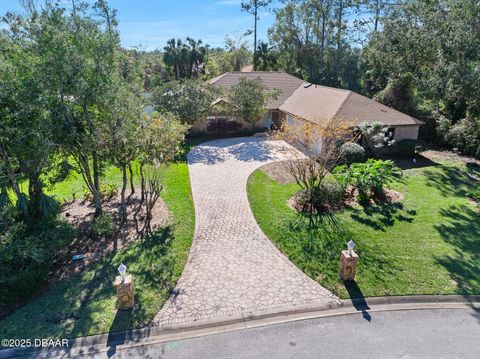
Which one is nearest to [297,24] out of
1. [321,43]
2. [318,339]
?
[321,43]

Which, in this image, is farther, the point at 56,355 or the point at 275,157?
the point at 275,157

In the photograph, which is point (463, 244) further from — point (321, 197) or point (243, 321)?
point (243, 321)

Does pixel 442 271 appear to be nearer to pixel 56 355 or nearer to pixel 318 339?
pixel 318 339

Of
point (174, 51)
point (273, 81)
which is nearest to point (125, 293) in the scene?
point (273, 81)

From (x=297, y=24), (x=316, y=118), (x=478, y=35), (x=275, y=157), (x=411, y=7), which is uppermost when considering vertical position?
(x=297, y=24)

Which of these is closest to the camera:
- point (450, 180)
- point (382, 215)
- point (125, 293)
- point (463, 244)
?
point (125, 293)

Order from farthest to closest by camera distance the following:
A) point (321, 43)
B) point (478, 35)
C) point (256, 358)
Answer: point (321, 43) < point (478, 35) < point (256, 358)

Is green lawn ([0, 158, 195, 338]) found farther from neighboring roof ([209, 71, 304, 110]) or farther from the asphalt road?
neighboring roof ([209, 71, 304, 110])
